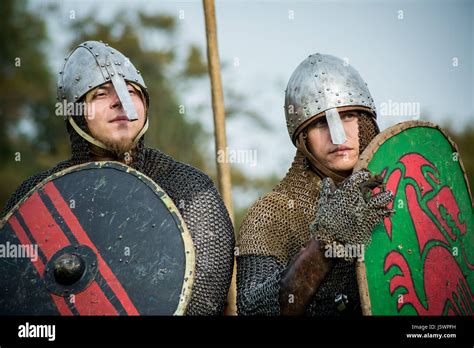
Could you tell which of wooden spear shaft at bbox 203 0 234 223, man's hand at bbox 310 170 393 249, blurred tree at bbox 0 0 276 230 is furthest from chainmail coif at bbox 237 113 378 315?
blurred tree at bbox 0 0 276 230

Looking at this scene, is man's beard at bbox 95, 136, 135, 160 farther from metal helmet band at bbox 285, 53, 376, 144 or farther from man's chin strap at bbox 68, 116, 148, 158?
metal helmet band at bbox 285, 53, 376, 144

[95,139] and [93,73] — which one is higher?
[93,73]

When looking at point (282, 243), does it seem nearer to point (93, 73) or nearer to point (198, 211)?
point (198, 211)

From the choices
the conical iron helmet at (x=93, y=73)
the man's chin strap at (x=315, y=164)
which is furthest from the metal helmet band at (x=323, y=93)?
the conical iron helmet at (x=93, y=73)

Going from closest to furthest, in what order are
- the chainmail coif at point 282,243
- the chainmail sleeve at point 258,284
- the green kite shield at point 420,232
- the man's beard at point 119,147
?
1. the green kite shield at point 420,232
2. the chainmail sleeve at point 258,284
3. the chainmail coif at point 282,243
4. the man's beard at point 119,147

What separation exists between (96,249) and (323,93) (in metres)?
1.35

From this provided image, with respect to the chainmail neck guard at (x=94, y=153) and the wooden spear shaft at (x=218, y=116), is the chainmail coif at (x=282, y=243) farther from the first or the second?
the wooden spear shaft at (x=218, y=116)

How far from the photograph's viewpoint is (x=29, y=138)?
17.6 metres

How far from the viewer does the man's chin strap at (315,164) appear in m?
3.82

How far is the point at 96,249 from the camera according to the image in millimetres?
3320

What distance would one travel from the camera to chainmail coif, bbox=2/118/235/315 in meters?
3.67

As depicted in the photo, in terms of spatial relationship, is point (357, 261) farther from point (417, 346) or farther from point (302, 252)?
point (417, 346)

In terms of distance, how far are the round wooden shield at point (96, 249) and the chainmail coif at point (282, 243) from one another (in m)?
0.41

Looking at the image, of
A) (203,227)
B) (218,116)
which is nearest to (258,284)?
(203,227)
